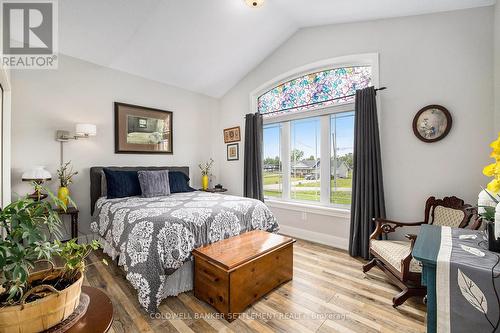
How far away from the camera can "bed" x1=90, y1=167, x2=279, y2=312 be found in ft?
5.98

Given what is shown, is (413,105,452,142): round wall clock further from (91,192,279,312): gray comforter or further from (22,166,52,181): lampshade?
(22,166,52,181): lampshade

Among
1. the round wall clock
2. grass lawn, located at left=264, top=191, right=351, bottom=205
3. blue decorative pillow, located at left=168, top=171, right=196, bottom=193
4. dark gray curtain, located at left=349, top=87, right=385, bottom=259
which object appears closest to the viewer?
the round wall clock

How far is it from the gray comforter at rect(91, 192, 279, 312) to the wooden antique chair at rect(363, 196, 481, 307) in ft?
4.41

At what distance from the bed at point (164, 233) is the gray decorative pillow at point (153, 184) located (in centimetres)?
48

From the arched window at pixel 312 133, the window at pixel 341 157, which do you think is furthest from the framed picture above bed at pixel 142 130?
the window at pixel 341 157

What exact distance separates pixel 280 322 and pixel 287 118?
3033mm

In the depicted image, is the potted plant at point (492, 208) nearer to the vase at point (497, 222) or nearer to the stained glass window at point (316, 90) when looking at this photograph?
the vase at point (497, 222)

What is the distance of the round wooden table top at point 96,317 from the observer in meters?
0.79

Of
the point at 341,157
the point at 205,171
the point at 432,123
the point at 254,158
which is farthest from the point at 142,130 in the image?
the point at 432,123

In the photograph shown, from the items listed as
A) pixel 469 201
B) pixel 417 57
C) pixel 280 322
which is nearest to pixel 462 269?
pixel 280 322

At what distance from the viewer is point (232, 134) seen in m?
4.67

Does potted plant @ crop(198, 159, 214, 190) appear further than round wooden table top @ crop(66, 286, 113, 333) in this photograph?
Yes

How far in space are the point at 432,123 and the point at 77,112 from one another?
4.64 metres

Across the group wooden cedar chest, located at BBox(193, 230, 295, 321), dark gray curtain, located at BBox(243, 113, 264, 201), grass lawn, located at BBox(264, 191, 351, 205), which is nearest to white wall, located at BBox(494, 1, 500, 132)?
grass lawn, located at BBox(264, 191, 351, 205)
